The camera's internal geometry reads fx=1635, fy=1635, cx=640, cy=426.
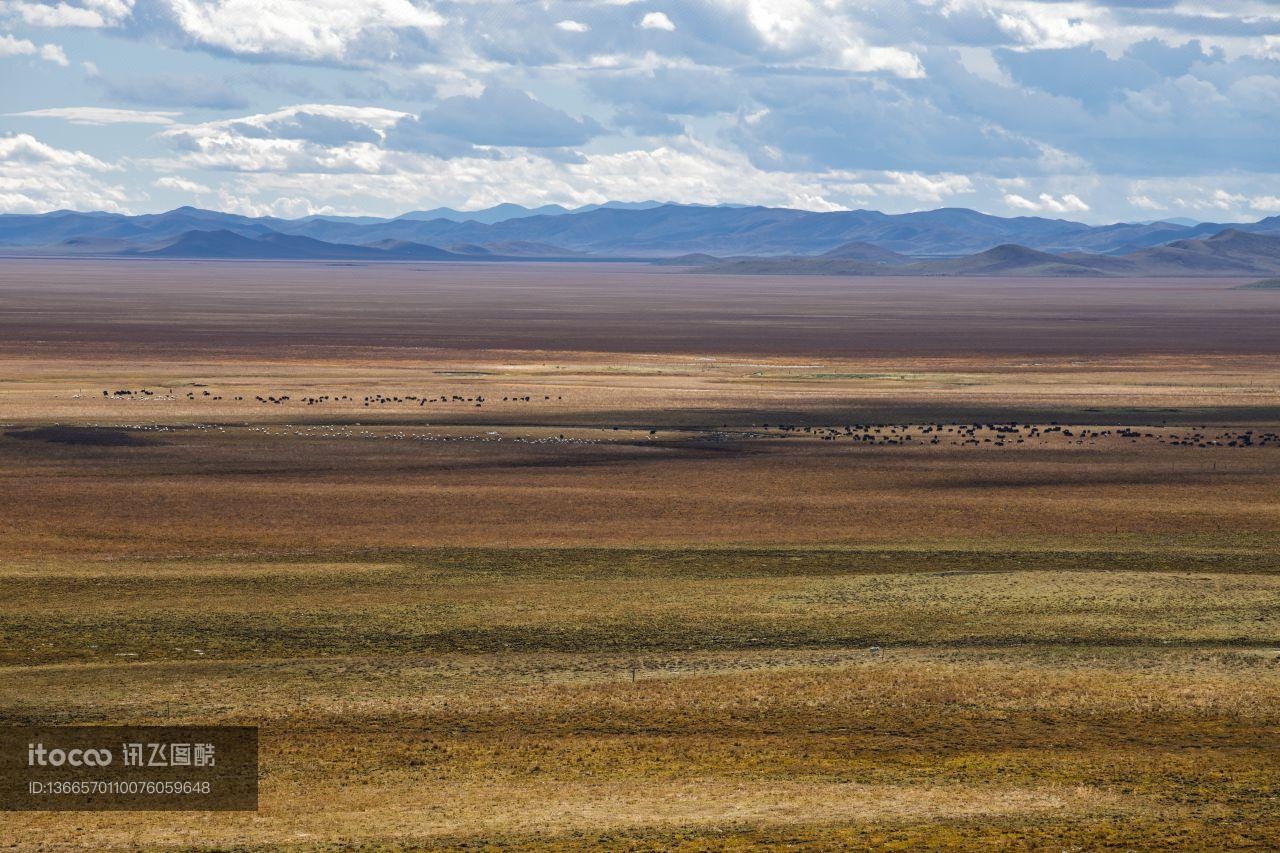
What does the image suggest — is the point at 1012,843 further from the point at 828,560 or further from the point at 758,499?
the point at 758,499

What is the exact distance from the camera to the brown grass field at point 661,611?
2078 centimetres

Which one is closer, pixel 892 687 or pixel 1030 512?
pixel 892 687

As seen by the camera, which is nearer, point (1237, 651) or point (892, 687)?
point (892, 687)

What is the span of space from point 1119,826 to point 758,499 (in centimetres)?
3197

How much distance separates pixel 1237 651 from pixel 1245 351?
10016 centimetres

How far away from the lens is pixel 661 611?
33531 mm

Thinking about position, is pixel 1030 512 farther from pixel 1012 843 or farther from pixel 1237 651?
pixel 1012 843

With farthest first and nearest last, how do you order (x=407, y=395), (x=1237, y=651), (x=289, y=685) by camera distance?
(x=407, y=395), (x=1237, y=651), (x=289, y=685)

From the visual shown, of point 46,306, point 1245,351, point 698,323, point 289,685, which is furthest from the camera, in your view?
point 46,306

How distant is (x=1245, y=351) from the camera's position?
12300cm

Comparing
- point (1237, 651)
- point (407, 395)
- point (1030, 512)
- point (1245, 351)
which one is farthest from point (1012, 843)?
point (1245, 351)

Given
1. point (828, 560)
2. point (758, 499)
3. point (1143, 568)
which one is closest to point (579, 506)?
point (758, 499)

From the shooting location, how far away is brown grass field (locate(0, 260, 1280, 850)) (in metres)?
20.8

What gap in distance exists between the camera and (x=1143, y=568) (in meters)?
39.2
